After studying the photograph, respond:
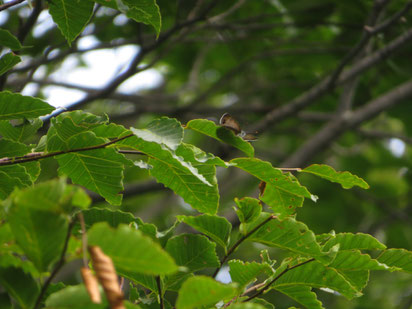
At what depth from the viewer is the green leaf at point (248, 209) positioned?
98 cm

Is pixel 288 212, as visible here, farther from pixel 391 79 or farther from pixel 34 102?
pixel 391 79

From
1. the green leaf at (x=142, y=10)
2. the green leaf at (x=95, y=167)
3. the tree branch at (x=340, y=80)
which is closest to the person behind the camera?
the green leaf at (x=95, y=167)

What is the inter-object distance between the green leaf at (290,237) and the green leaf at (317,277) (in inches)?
3.5

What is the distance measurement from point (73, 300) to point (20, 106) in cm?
57

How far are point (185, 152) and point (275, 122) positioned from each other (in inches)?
91.7

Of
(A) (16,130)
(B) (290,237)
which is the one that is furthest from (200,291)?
(A) (16,130)

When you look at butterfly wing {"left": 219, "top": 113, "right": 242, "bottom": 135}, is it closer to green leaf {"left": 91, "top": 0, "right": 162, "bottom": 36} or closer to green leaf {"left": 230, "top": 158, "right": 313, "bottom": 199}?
green leaf {"left": 230, "top": 158, "right": 313, "bottom": 199}

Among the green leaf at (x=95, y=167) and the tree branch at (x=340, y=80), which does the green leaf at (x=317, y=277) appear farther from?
the tree branch at (x=340, y=80)

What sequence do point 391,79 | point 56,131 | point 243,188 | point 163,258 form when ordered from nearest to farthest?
point 163,258, point 56,131, point 391,79, point 243,188

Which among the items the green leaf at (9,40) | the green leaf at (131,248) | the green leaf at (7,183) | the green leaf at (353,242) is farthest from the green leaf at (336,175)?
the green leaf at (9,40)

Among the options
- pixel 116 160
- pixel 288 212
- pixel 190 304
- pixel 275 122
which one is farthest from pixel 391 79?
pixel 190 304

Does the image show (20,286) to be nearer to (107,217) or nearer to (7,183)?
(107,217)

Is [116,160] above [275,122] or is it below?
above

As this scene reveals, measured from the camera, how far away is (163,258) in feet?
2.16
